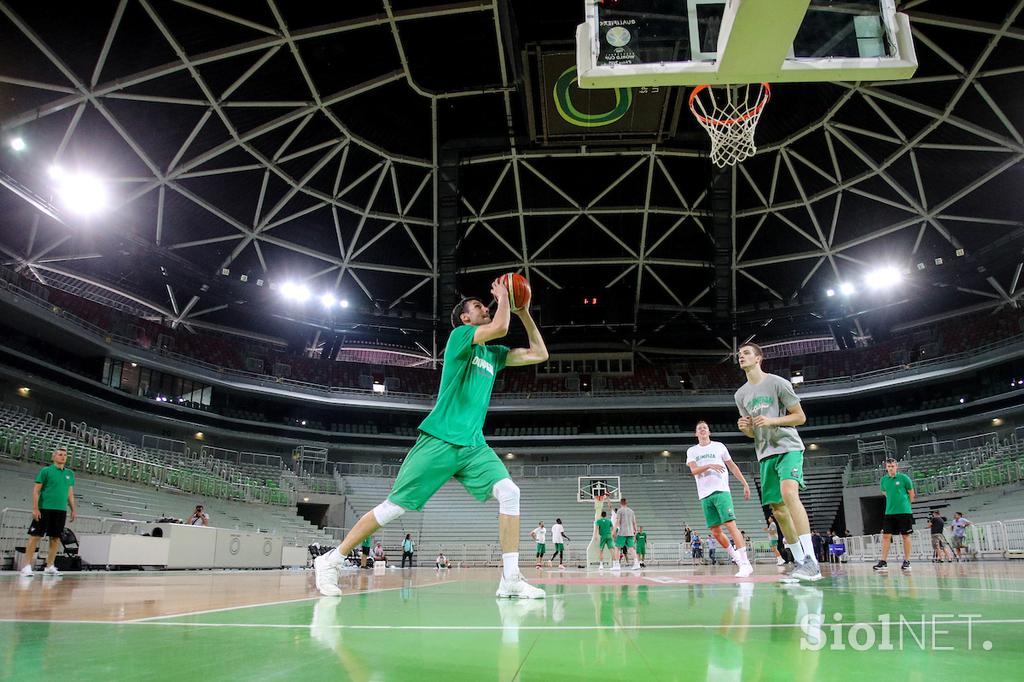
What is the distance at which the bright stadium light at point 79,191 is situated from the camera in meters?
27.9

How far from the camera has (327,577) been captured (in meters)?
5.73

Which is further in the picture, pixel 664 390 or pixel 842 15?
pixel 664 390

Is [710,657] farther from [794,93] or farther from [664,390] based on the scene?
[664,390]

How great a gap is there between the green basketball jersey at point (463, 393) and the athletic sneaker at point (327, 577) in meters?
1.54

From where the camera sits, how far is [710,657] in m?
2.28

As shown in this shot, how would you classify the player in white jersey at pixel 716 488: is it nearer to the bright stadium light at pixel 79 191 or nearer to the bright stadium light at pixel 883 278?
the bright stadium light at pixel 79 191

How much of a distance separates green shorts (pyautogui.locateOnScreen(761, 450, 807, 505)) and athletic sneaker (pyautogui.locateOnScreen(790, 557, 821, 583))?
2.39 feet

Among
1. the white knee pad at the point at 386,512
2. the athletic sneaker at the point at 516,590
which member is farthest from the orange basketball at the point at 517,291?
the athletic sneaker at the point at 516,590

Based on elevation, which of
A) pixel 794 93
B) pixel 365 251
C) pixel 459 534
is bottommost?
pixel 459 534

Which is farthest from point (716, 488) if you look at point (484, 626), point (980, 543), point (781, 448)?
point (980, 543)

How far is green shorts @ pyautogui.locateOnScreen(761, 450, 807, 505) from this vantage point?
24.9 ft

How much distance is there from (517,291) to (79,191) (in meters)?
30.3

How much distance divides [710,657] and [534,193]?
33942 mm

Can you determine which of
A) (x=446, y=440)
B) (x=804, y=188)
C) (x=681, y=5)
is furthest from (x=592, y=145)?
(x=446, y=440)
